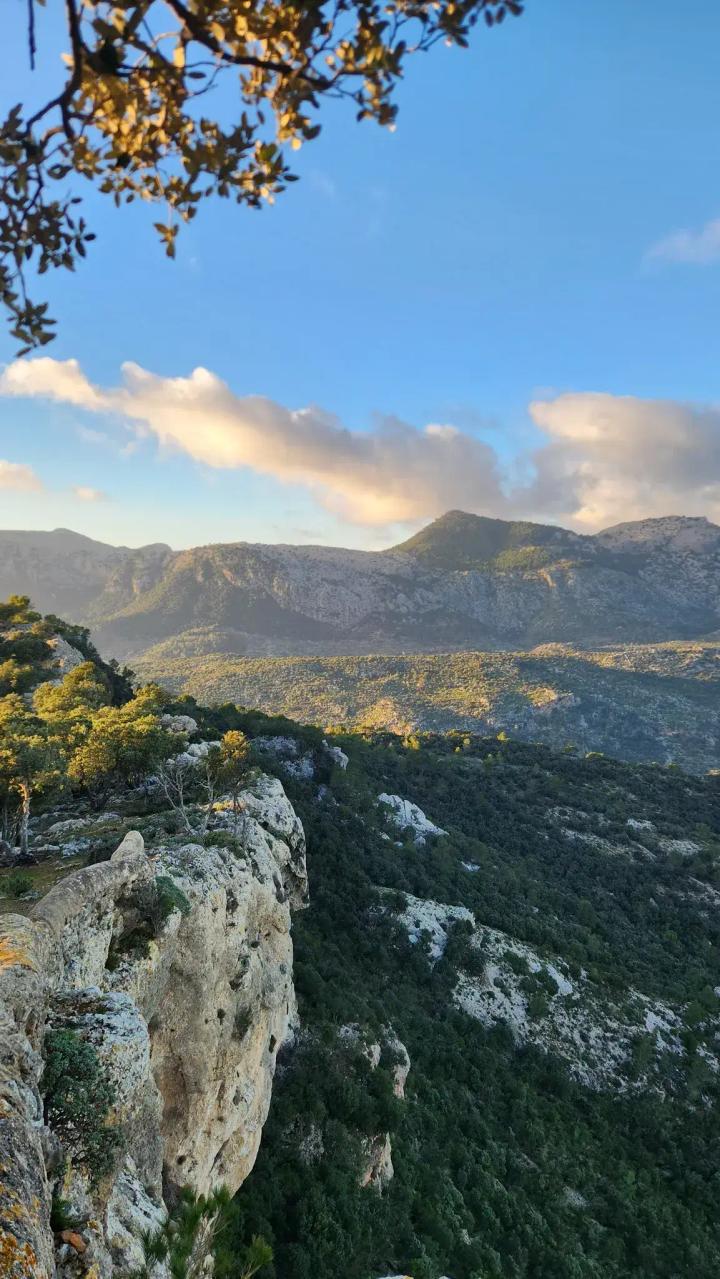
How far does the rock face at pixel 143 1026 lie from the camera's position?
5.71m

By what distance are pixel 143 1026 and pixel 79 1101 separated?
6.09ft

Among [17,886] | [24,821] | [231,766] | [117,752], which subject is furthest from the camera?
[231,766]

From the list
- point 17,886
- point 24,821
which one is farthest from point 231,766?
point 17,886

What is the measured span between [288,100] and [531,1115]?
4581 centimetres

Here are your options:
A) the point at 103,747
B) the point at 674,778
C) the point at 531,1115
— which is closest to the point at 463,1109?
the point at 531,1115

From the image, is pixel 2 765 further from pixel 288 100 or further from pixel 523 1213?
pixel 523 1213

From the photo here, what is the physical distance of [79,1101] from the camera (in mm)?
6879

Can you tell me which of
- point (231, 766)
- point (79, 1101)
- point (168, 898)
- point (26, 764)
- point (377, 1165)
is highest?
point (79, 1101)

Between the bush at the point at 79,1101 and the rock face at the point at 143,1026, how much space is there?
177mm

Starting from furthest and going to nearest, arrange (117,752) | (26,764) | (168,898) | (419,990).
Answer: (419,990) → (117,752) → (26,764) → (168,898)

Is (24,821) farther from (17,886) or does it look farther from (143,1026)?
(143,1026)

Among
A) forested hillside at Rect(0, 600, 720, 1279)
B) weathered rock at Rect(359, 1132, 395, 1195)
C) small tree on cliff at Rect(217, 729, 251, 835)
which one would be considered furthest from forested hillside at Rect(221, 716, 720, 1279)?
small tree on cliff at Rect(217, 729, 251, 835)

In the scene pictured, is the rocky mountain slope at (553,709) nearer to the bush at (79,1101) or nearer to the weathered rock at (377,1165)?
the weathered rock at (377,1165)

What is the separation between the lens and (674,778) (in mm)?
91188
